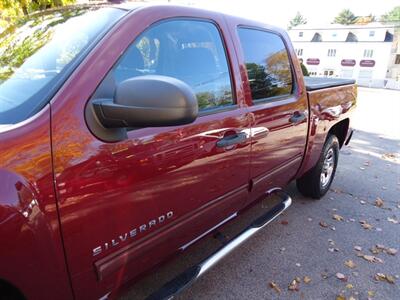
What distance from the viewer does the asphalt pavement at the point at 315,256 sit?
2.53m

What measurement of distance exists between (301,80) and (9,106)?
2574mm

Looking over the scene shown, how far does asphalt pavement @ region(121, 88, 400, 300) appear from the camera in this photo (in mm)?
2529

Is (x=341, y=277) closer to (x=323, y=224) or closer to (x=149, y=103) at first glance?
(x=323, y=224)

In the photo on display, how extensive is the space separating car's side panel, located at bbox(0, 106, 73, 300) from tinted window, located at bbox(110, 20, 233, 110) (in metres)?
0.48

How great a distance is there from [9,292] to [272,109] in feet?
6.61

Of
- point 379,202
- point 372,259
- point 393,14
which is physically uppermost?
point 372,259

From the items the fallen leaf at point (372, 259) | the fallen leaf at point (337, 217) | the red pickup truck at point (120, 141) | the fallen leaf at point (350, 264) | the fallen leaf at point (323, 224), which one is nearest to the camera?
the red pickup truck at point (120, 141)

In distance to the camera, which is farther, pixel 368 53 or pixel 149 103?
pixel 368 53

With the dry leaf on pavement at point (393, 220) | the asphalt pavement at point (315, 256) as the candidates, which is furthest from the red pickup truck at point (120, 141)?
the dry leaf on pavement at point (393, 220)

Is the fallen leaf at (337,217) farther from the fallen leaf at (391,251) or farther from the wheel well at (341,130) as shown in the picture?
the wheel well at (341,130)

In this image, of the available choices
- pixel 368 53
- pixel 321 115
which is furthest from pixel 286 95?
pixel 368 53

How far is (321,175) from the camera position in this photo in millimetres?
3971

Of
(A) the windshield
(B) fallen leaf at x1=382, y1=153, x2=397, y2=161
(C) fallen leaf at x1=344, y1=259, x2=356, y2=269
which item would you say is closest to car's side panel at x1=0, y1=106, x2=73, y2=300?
(A) the windshield

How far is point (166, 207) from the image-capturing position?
173 centimetres
